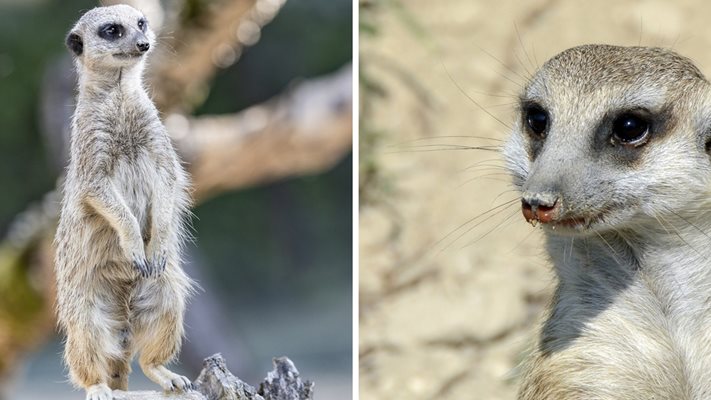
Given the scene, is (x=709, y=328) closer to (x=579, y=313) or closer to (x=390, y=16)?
(x=579, y=313)

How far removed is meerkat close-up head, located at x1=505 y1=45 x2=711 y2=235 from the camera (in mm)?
1142

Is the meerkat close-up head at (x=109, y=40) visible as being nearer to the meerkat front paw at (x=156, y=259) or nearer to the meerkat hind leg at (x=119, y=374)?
the meerkat front paw at (x=156, y=259)

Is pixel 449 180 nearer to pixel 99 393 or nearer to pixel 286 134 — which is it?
pixel 286 134

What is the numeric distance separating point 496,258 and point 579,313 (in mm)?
1220

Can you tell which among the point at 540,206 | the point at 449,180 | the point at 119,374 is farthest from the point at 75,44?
the point at 449,180

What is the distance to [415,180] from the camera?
2510 mm

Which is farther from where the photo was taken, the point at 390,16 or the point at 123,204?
the point at 390,16

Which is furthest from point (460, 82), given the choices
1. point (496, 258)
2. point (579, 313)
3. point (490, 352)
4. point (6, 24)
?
point (579, 313)

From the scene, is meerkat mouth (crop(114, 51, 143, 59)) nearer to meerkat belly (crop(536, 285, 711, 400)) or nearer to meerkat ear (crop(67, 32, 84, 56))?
meerkat ear (crop(67, 32, 84, 56))

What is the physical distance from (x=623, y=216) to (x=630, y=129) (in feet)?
0.31

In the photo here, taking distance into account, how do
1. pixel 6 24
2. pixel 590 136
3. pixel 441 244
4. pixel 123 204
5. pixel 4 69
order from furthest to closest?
pixel 441 244 < pixel 6 24 < pixel 4 69 < pixel 590 136 < pixel 123 204

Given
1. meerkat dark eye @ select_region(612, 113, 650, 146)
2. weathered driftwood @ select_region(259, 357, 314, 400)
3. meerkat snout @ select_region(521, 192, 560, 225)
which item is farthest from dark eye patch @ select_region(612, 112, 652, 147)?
weathered driftwood @ select_region(259, 357, 314, 400)

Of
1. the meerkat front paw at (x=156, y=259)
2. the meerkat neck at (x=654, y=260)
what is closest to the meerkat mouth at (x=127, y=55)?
the meerkat front paw at (x=156, y=259)

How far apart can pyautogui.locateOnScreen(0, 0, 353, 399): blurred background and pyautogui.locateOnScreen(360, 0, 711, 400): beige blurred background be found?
0.19 m
